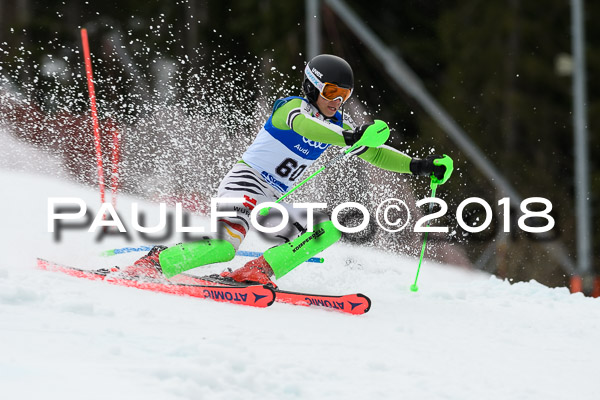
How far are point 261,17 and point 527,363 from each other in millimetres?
19409

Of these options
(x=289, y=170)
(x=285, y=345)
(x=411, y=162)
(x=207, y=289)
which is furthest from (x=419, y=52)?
(x=285, y=345)

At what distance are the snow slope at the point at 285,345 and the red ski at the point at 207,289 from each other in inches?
3.9

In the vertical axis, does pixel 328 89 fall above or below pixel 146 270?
above

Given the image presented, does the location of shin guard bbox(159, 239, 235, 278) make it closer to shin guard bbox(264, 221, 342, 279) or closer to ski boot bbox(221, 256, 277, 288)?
ski boot bbox(221, 256, 277, 288)

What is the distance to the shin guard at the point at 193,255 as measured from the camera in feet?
14.8

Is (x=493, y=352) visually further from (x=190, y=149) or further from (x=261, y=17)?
(x=261, y=17)

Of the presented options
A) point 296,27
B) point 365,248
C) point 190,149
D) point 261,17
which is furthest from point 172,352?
point 261,17

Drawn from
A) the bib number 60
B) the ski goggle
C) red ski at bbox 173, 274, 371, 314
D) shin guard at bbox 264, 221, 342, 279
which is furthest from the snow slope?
the ski goggle

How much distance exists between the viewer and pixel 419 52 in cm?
2175

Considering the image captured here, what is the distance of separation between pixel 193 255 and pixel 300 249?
0.63 metres

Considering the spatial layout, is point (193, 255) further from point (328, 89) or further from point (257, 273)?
point (328, 89)

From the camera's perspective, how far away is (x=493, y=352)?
12.0 feet

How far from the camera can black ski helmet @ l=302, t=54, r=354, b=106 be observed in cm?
449

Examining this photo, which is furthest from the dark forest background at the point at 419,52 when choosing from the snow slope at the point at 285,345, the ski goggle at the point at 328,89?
the snow slope at the point at 285,345
